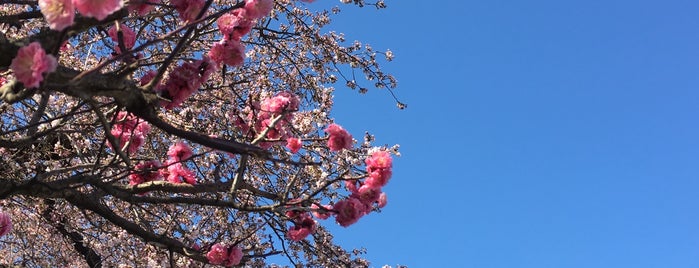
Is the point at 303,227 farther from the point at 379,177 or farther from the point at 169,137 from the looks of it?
the point at 169,137

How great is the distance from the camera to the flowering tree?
2.56m

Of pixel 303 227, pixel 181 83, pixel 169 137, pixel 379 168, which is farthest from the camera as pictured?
pixel 169 137

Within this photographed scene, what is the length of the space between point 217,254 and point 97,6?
75.0 inches

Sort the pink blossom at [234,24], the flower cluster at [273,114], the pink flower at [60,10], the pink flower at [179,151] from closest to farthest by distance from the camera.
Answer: the pink flower at [60,10] → the pink blossom at [234,24] → the flower cluster at [273,114] → the pink flower at [179,151]

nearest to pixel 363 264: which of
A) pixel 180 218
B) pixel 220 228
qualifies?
pixel 220 228

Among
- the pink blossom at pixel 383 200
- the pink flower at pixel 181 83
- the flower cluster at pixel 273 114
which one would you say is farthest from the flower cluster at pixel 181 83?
the pink blossom at pixel 383 200

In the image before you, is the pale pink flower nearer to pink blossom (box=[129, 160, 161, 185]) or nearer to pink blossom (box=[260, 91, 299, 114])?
pink blossom (box=[260, 91, 299, 114])

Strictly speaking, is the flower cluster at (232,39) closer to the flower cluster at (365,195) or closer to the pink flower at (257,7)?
the pink flower at (257,7)

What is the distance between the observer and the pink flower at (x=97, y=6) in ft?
6.73

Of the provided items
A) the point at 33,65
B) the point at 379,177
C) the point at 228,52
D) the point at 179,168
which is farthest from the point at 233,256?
the point at 33,65

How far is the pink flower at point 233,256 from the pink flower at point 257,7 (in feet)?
4.58

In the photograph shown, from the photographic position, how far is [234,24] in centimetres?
317

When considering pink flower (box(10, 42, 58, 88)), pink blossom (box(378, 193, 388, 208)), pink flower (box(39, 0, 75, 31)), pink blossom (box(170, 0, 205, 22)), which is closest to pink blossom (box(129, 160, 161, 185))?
pink blossom (box(170, 0, 205, 22))

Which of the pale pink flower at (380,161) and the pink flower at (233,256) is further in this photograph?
the pink flower at (233,256)
